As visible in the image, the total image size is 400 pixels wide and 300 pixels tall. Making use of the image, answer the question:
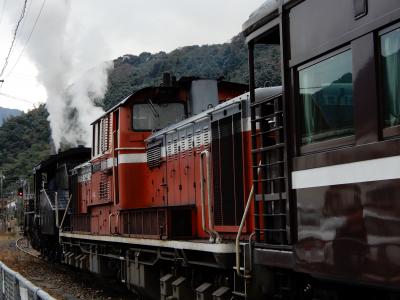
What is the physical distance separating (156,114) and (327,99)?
7525 millimetres

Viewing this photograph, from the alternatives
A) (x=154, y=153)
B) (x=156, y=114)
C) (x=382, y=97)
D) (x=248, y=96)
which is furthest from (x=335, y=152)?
(x=156, y=114)

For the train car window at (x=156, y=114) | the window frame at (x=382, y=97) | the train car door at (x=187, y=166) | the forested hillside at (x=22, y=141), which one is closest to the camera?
the window frame at (x=382, y=97)

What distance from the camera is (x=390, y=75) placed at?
4.08 m

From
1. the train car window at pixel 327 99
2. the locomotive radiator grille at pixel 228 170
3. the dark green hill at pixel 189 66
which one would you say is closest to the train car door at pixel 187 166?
the locomotive radiator grille at pixel 228 170

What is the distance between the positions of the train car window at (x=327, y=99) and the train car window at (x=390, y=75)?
1.21 ft

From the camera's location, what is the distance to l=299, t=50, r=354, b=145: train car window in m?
4.55

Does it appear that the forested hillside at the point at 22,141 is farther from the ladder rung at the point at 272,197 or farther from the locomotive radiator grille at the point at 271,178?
the ladder rung at the point at 272,197

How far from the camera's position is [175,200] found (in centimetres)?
1064

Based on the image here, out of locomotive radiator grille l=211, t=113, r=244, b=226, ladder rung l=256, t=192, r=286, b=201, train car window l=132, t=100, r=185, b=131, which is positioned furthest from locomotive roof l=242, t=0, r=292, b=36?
train car window l=132, t=100, r=185, b=131

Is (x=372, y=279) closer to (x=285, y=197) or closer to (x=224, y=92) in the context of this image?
(x=285, y=197)

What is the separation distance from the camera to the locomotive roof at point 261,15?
556 centimetres

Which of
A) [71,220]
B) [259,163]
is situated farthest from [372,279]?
[71,220]

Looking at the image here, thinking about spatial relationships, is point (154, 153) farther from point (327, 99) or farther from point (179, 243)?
point (327, 99)

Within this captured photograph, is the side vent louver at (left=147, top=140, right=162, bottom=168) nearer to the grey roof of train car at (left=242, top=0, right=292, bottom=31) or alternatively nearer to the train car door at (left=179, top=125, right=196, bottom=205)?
the train car door at (left=179, top=125, right=196, bottom=205)
